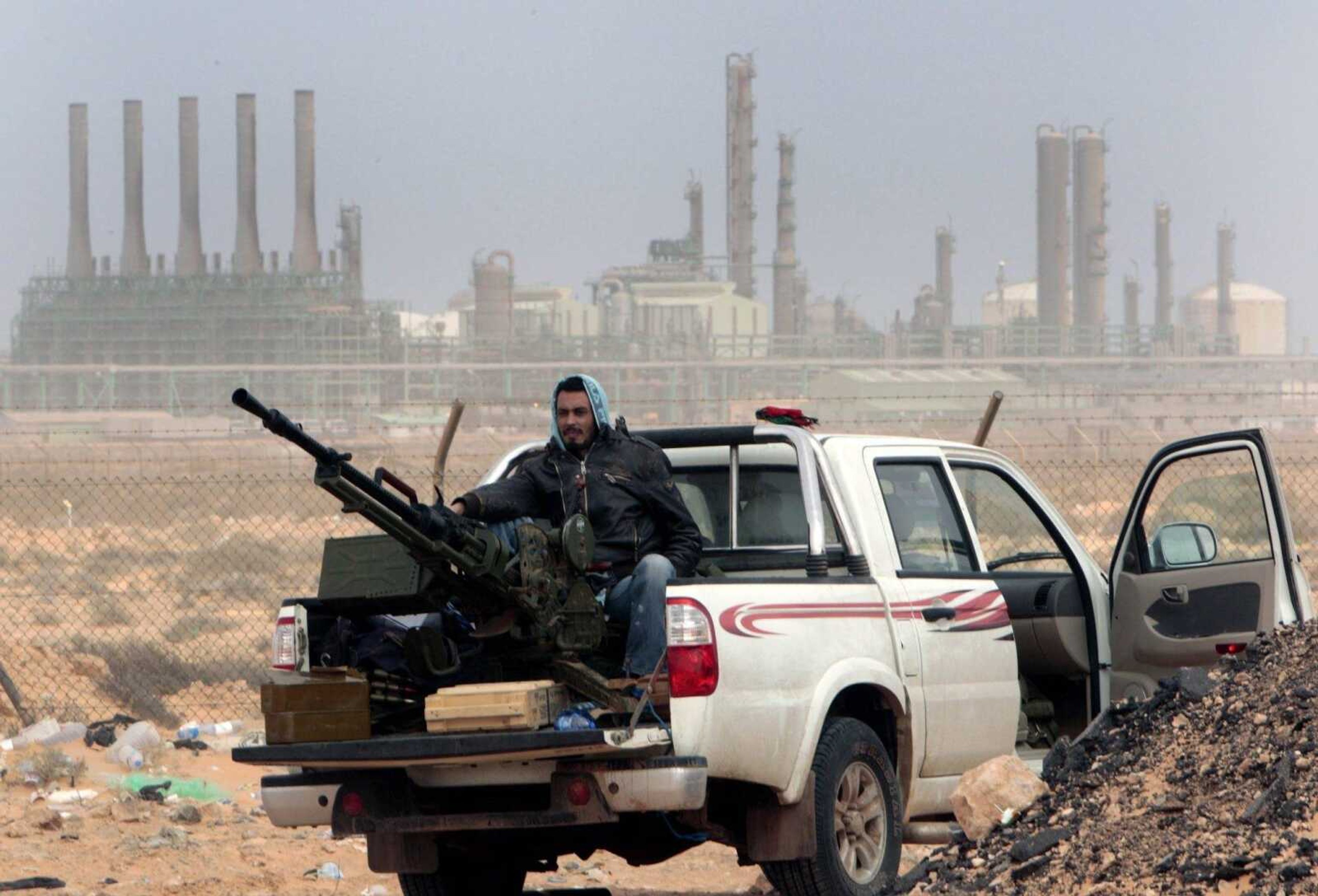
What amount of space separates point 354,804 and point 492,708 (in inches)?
31.1

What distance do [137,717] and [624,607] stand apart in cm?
674

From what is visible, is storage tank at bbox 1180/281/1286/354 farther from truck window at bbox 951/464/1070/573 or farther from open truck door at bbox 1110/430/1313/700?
open truck door at bbox 1110/430/1313/700

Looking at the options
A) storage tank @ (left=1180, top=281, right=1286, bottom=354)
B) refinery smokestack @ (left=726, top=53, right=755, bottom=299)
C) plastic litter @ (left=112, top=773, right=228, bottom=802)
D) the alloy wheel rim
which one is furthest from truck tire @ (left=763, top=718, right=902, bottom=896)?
storage tank @ (left=1180, top=281, right=1286, bottom=354)

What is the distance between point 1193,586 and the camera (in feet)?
24.1

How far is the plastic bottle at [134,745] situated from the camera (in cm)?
1024

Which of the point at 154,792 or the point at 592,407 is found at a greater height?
the point at 592,407

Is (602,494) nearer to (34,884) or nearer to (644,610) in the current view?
(644,610)

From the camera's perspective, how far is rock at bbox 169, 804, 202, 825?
8.98 metres

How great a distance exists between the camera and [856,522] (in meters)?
6.57

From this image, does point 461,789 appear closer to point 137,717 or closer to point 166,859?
point 166,859

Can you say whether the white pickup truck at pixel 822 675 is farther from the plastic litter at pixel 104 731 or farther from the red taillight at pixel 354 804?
the plastic litter at pixel 104 731

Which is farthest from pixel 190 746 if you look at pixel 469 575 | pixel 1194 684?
pixel 1194 684

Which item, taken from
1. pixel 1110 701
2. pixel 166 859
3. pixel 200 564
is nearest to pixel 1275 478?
pixel 1110 701

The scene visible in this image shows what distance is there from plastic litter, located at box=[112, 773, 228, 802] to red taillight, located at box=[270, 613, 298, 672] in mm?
3479
